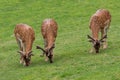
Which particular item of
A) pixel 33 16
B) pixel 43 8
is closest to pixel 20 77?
pixel 33 16

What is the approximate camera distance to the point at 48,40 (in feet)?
57.5

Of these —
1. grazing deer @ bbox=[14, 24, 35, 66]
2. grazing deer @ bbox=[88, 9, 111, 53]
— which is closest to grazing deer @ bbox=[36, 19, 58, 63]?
grazing deer @ bbox=[14, 24, 35, 66]

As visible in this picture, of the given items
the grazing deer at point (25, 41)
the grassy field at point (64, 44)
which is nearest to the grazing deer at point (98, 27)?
the grassy field at point (64, 44)

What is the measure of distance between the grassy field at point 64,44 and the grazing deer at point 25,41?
374 mm

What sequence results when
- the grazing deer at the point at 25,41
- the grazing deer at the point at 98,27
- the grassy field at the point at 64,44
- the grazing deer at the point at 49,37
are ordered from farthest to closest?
the grazing deer at the point at 98,27
the grazing deer at the point at 25,41
the grazing deer at the point at 49,37
the grassy field at the point at 64,44

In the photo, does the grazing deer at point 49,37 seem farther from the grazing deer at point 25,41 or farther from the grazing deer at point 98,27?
the grazing deer at point 98,27

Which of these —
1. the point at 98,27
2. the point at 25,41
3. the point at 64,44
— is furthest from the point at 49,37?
the point at 64,44

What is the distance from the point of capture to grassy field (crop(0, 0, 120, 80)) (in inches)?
587

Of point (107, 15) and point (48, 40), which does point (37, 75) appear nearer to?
point (48, 40)

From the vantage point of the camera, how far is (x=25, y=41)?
701 inches

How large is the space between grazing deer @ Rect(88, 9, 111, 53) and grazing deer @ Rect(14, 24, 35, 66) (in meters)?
2.32

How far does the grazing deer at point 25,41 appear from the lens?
17.1 meters

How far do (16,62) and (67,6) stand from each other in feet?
56.9

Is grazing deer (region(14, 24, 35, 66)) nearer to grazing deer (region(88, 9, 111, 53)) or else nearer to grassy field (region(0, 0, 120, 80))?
grassy field (region(0, 0, 120, 80))
